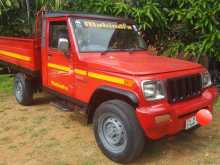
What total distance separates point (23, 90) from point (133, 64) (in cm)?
325

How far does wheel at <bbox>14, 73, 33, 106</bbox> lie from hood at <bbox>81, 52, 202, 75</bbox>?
96.9 inches

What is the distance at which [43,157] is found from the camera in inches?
188

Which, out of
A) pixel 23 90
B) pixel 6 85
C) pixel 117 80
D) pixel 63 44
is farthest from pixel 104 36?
pixel 6 85

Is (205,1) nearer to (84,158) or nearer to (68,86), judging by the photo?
(68,86)

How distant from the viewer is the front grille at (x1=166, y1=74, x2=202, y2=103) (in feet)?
14.5

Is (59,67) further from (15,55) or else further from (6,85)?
(6,85)

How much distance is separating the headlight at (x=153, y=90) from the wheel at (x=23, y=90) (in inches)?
142

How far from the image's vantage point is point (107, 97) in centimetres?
493

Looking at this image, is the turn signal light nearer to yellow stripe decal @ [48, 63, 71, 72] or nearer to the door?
the door

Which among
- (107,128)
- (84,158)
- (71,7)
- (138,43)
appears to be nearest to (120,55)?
(138,43)

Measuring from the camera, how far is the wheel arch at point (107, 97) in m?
4.30

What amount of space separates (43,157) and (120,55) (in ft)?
6.24

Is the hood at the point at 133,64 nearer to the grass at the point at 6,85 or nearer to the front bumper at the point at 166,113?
the front bumper at the point at 166,113

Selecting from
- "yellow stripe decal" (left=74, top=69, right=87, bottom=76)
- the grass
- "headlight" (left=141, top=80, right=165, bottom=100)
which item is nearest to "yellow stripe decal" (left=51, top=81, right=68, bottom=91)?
"yellow stripe decal" (left=74, top=69, right=87, bottom=76)
